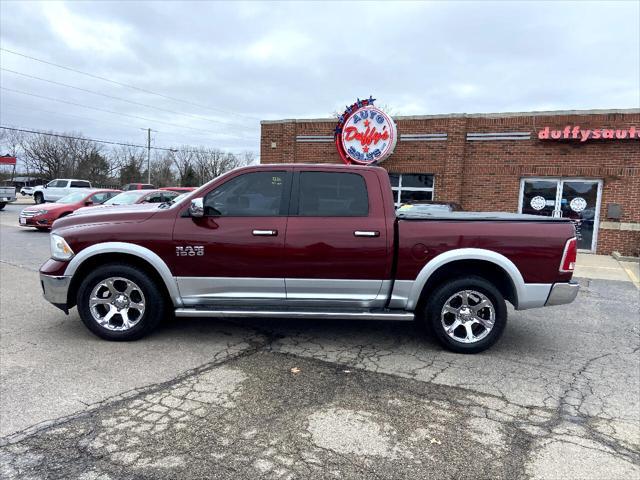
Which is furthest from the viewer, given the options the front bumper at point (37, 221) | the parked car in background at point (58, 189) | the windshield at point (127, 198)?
the parked car in background at point (58, 189)

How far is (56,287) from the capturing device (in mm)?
4758

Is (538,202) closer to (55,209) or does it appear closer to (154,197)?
(154,197)

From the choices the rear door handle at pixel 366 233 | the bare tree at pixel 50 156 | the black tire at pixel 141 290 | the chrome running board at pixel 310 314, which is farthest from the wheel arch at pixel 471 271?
the bare tree at pixel 50 156

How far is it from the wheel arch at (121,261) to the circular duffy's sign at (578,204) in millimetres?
13325

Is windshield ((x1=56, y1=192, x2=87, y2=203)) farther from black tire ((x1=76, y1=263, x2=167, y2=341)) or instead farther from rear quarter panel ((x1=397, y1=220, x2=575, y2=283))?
rear quarter panel ((x1=397, y1=220, x2=575, y2=283))

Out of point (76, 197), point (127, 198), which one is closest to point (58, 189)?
point (76, 197)

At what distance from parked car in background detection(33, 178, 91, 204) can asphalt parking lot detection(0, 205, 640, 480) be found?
29100 millimetres

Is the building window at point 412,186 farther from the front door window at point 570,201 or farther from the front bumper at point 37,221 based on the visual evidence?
the front bumper at point 37,221

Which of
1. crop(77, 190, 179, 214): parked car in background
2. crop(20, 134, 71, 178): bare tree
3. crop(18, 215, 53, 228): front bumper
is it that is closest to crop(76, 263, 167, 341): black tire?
crop(77, 190, 179, 214): parked car in background

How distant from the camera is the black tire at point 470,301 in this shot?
4711mm

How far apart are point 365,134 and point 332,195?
11.4 meters

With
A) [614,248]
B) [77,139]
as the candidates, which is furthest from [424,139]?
[77,139]

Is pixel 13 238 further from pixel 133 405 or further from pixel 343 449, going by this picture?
pixel 343 449

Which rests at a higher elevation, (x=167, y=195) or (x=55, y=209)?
(x=167, y=195)
